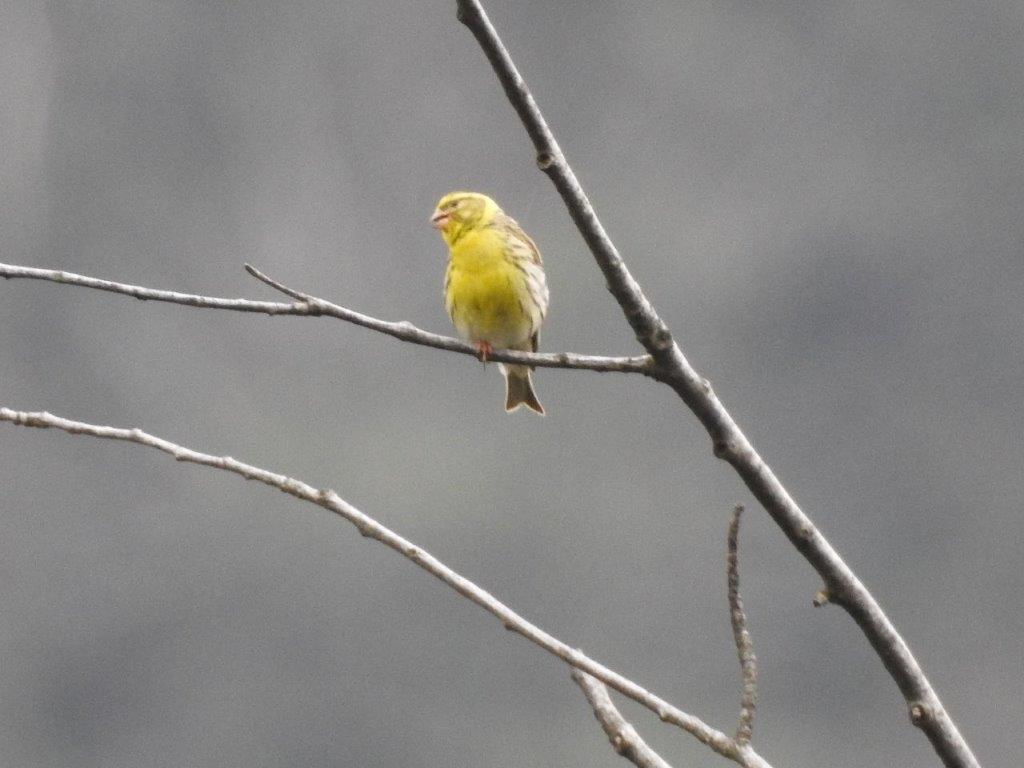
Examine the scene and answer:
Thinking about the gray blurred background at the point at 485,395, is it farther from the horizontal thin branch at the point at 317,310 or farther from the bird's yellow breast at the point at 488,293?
the horizontal thin branch at the point at 317,310

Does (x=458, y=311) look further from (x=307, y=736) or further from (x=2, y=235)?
(x=2, y=235)

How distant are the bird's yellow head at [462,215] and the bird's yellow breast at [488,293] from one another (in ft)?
0.23

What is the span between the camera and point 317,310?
3621mm

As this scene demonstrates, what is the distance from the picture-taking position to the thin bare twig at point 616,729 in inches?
128

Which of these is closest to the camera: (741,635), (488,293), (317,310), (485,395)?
(741,635)

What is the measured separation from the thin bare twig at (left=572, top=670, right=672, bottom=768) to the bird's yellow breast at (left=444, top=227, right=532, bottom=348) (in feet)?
12.2

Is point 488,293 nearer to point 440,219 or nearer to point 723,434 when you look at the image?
point 440,219

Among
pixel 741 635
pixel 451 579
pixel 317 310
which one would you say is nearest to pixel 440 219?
pixel 317 310

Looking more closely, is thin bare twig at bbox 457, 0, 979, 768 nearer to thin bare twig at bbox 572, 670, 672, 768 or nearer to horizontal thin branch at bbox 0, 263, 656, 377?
horizontal thin branch at bbox 0, 263, 656, 377

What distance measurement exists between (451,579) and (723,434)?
45cm

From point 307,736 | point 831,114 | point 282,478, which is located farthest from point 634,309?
point 831,114

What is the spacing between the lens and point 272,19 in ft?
274

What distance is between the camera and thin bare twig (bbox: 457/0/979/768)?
316cm

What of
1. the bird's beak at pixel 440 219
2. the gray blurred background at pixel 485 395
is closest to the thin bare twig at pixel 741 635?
the bird's beak at pixel 440 219
